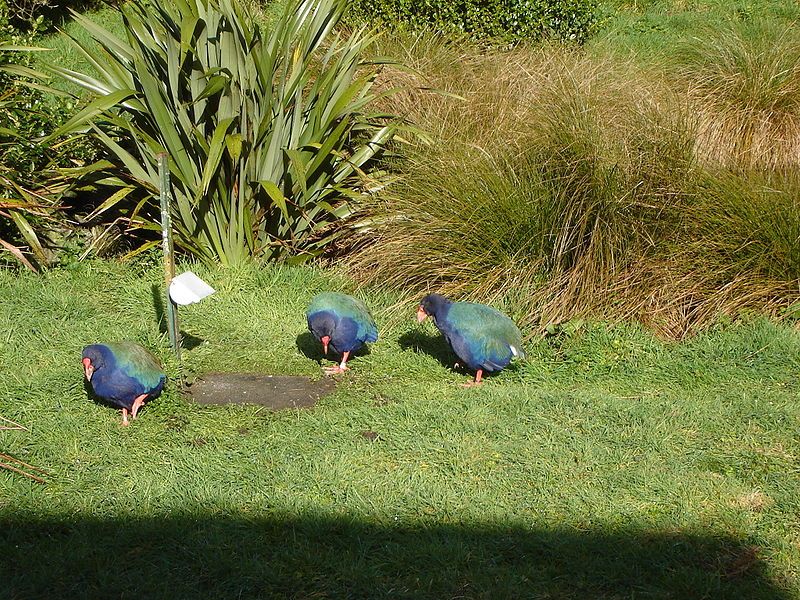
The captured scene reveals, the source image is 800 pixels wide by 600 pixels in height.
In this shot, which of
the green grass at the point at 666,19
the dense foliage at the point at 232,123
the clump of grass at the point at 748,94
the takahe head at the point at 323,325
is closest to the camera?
the takahe head at the point at 323,325

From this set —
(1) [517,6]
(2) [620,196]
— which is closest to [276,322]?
(2) [620,196]

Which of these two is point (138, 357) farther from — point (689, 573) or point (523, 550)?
point (689, 573)

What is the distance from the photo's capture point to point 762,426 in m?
4.84

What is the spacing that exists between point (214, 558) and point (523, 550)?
1.27 m

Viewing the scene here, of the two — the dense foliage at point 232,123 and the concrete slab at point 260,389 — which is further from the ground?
the dense foliage at point 232,123

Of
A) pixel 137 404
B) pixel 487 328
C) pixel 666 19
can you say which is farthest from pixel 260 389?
pixel 666 19

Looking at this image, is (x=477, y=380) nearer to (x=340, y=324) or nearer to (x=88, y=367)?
(x=340, y=324)

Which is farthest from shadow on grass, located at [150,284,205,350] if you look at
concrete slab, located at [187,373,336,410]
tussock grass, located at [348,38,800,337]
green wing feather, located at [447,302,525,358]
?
green wing feather, located at [447,302,525,358]

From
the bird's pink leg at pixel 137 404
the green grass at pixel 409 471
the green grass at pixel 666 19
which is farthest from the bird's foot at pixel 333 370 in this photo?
the green grass at pixel 666 19

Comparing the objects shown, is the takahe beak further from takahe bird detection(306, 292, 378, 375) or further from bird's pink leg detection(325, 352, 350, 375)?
bird's pink leg detection(325, 352, 350, 375)

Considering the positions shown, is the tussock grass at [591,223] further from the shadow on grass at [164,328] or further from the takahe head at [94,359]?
the takahe head at [94,359]

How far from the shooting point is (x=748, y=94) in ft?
24.9

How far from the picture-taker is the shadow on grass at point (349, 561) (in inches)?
138

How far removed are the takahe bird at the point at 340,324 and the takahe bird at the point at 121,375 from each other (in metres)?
1.01
